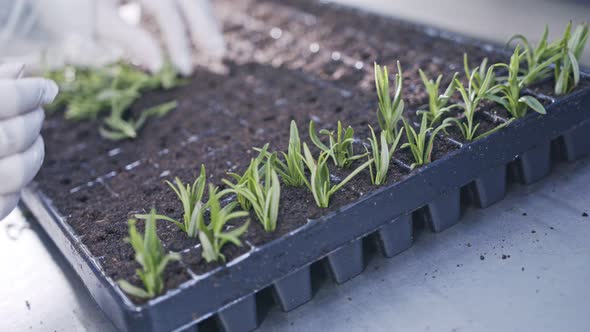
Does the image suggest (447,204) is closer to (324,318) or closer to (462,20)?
(324,318)

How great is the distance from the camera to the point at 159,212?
1342 mm

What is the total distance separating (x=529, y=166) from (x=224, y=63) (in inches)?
45.0

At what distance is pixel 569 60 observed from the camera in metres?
1.45

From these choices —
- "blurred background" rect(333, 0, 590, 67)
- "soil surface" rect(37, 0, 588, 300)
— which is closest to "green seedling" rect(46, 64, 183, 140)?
"soil surface" rect(37, 0, 588, 300)

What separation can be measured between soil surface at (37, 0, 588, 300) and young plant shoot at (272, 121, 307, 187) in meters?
0.02

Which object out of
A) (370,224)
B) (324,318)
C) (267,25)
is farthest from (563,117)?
(267,25)

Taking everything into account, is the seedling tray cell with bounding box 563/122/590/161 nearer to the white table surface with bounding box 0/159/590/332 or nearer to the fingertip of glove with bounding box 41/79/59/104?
the white table surface with bounding box 0/159/590/332

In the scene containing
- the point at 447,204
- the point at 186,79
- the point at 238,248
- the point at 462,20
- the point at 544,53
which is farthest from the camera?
the point at 462,20

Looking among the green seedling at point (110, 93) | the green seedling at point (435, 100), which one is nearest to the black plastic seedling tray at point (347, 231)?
the green seedling at point (435, 100)

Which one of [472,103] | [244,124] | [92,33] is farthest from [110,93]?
[472,103]

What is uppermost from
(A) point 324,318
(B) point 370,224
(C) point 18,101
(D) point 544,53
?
(C) point 18,101

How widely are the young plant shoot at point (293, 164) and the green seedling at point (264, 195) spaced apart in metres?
0.06

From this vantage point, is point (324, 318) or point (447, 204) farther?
point (447, 204)

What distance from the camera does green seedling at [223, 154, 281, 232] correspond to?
3.76 ft
